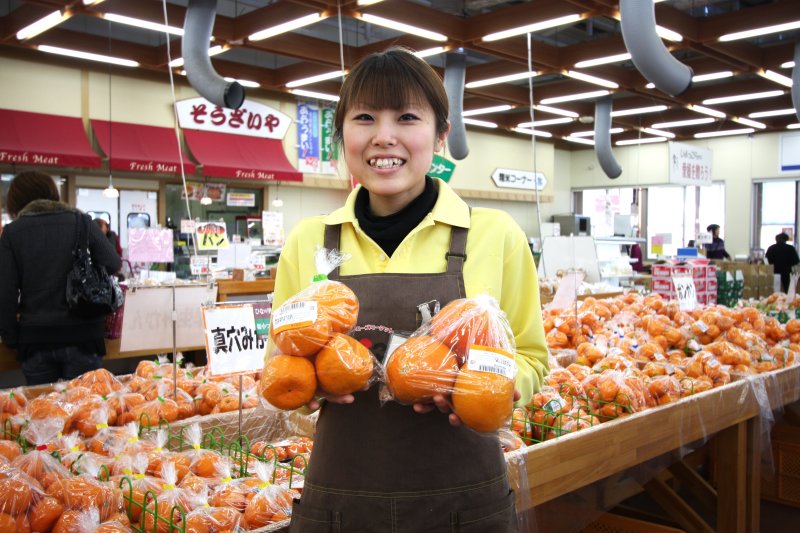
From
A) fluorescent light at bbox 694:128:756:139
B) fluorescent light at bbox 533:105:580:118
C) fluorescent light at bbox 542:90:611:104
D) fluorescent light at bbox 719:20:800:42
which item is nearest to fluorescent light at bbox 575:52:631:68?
fluorescent light at bbox 719:20:800:42

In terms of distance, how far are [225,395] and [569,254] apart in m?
5.98

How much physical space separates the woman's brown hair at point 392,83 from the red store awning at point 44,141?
8.99 m

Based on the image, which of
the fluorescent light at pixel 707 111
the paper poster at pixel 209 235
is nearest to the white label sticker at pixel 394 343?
the paper poster at pixel 209 235

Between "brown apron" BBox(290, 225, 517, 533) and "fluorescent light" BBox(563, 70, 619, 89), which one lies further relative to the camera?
"fluorescent light" BBox(563, 70, 619, 89)

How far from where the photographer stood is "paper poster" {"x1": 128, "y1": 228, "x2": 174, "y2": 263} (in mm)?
6426

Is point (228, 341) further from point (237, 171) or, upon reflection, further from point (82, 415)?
point (237, 171)

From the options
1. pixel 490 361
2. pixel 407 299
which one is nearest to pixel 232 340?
pixel 407 299

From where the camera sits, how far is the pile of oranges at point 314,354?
1141 millimetres

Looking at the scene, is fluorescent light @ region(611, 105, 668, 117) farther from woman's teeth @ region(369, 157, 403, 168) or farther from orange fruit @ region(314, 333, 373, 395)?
orange fruit @ region(314, 333, 373, 395)

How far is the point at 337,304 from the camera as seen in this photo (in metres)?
1.18

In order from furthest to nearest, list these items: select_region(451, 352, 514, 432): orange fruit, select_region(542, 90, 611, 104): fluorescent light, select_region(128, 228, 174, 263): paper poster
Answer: select_region(542, 90, 611, 104): fluorescent light
select_region(128, 228, 174, 263): paper poster
select_region(451, 352, 514, 432): orange fruit

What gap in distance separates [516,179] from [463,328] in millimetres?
15724

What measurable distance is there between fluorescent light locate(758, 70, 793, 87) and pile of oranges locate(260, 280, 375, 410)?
414 inches

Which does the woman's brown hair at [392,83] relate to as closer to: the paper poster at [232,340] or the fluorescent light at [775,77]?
the paper poster at [232,340]
